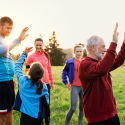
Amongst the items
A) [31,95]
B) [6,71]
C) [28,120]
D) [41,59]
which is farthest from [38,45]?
[28,120]

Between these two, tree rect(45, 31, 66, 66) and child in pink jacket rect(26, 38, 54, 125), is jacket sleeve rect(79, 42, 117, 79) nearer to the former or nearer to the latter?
child in pink jacket rect(26, 38, 54, 125)

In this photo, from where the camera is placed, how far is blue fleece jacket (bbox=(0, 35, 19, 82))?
8.58 feet

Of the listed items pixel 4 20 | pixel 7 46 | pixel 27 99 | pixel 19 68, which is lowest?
pixel 27 99

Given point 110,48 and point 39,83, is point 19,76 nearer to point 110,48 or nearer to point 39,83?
point 39,83

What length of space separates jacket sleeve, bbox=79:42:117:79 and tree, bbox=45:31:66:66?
187 feet

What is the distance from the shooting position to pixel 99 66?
1.97 metres

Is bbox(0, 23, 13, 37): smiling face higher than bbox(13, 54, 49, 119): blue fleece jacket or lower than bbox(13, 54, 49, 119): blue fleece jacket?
higher

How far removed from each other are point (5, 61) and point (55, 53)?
57265 mm

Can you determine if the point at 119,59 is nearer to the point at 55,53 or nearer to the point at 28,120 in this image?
the point at 28,120

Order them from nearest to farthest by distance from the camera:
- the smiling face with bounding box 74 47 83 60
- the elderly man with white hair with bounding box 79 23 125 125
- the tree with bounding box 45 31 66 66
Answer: the elderly man with white hair with bounding box 79 23 125 125
the smiling face with bounding box 74 47 83 60
the tree with bounding box 45 31 66 66

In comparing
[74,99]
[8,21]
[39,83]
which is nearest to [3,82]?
[39,83]

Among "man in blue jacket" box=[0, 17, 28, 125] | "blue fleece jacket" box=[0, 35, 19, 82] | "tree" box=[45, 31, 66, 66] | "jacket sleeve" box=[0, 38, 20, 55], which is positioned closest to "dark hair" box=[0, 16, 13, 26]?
"man in blue jacket" box=[0, 17, 28, 125]

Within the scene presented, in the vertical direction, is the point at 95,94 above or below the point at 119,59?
below

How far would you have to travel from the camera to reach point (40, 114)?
287 cm
